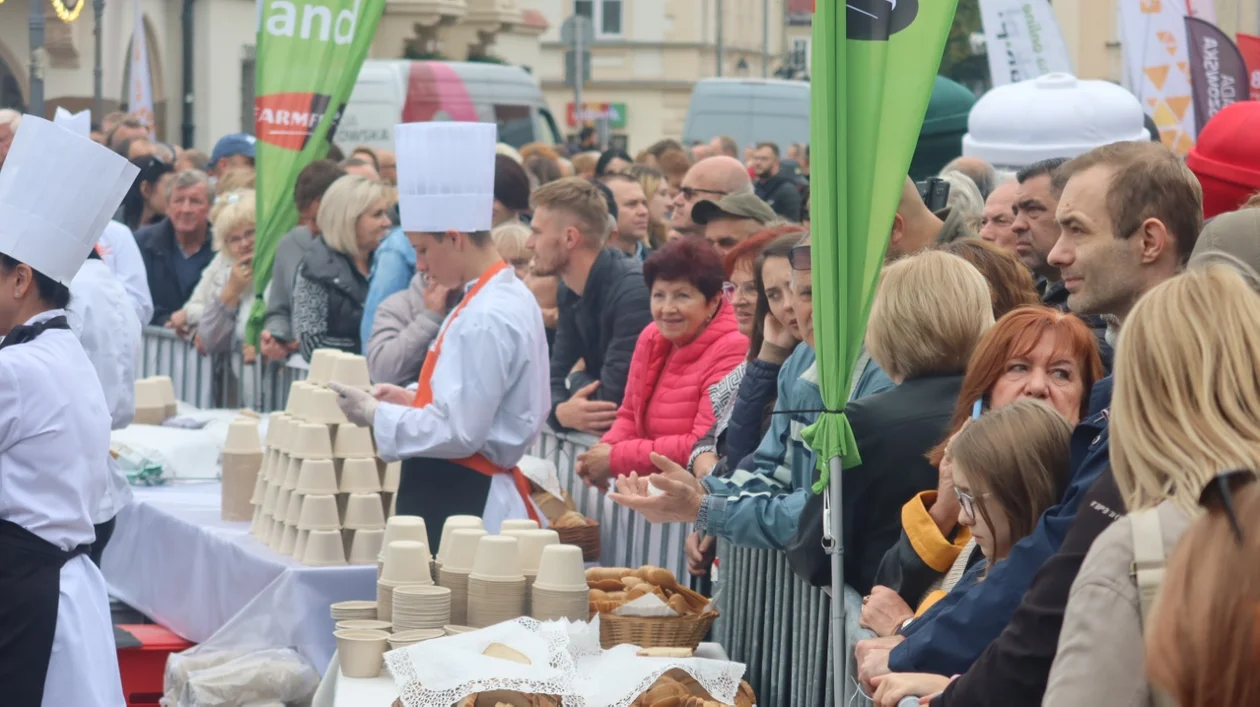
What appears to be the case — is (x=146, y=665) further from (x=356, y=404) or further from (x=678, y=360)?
(x=678, y=360)

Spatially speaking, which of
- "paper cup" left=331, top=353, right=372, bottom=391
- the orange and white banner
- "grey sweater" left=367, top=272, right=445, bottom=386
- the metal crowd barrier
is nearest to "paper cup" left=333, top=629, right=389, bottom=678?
the metal crowd barrier

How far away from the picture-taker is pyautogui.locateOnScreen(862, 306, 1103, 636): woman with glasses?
12.6ft

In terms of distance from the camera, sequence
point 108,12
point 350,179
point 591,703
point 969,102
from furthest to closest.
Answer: point 108,12, point 969,102, point 350,179, point 591,703

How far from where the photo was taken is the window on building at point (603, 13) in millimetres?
61312

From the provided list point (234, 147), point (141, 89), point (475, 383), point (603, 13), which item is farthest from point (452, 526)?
point (603, 13)

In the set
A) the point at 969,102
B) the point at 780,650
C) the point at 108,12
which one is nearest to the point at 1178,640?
the point at 780,650

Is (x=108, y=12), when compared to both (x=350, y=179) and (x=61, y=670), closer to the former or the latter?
(x=350, y=179)

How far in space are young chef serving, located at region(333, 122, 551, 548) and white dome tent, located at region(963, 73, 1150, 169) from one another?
3.06 meters

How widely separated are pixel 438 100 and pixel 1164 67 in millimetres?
13363

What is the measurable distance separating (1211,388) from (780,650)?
8.67ft

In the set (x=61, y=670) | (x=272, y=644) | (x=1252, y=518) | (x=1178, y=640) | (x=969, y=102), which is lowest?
(x=272, y=644)

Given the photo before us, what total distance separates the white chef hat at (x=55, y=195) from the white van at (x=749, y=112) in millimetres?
20492

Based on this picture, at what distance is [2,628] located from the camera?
464 centimetres

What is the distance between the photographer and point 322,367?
7.20m
